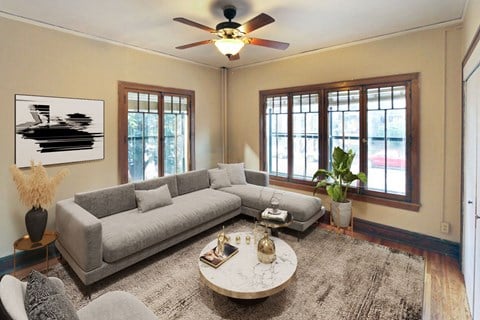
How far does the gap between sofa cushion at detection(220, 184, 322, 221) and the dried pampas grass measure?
2.44 metres

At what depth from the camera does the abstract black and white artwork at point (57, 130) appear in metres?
3.05

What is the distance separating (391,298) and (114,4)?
Answer: 401 cm

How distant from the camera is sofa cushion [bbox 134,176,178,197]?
359 cm

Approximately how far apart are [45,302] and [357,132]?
4.04m

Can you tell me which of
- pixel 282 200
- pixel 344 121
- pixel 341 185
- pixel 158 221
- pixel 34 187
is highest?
pixel 344 121

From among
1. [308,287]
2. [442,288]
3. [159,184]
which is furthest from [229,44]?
[442,288]

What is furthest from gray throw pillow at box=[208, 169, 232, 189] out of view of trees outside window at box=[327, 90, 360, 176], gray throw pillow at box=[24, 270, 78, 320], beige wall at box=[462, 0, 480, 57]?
beige wall at box=[462, 0, 480, 57]

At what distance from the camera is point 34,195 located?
2.78 meters

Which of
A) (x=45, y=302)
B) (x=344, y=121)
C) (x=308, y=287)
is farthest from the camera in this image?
(x=344, y=121)

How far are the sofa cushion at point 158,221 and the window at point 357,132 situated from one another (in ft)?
5.06

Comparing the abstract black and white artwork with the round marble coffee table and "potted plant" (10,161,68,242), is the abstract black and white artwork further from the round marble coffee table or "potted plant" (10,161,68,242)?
the round marble coffee table

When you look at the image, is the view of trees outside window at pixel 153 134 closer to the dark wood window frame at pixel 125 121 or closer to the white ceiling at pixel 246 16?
the dark wood window frame at pixel 125 121

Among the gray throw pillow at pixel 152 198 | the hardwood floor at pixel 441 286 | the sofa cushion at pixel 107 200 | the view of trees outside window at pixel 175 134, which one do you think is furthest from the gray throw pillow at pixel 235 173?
the hardwood floor at pixel 441 286

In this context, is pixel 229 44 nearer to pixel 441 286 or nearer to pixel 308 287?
pixel 308 287
